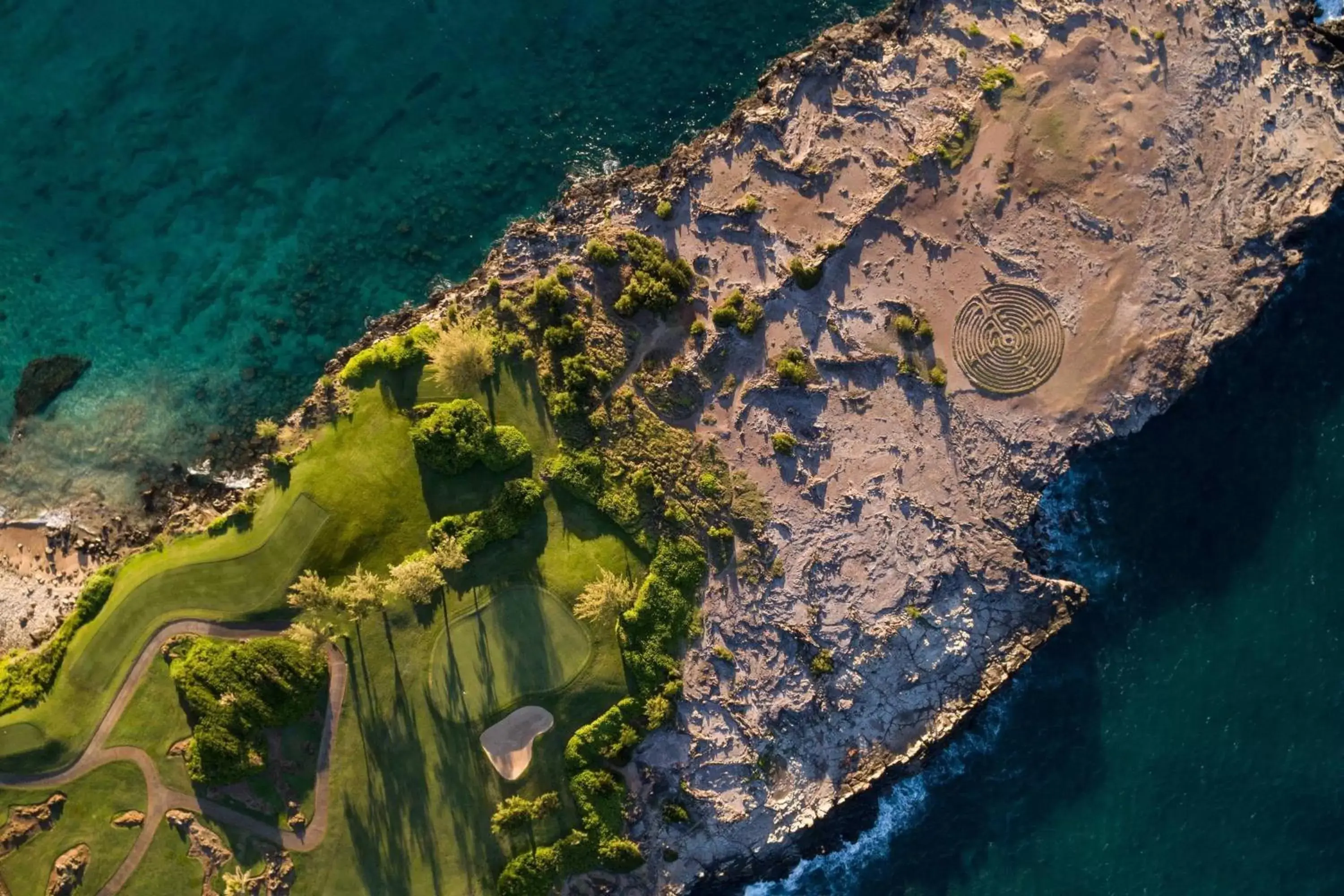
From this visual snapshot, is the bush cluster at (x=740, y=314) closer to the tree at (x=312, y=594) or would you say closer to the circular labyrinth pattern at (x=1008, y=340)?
the circular labyrinth pattern at (x=1008, y=340)

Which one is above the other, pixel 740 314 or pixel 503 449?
pixel 740 314

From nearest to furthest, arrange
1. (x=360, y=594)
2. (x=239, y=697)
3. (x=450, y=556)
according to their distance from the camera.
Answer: (x=360, y=594)
(x=239, y=697)
(x=450, y=556)

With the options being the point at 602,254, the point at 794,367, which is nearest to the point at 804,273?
the point at 794,367

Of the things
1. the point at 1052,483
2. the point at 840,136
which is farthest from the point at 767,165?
the point at 1052,483

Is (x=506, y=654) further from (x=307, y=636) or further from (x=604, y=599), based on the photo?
(x=307, y=636)

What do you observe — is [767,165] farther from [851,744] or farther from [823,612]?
[851,744]

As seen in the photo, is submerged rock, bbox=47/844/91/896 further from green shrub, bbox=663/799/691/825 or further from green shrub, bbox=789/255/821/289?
green shrub, bbox=789/255/821/289

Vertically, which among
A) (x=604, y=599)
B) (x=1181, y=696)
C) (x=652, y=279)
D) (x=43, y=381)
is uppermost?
(x=43, y=381)
